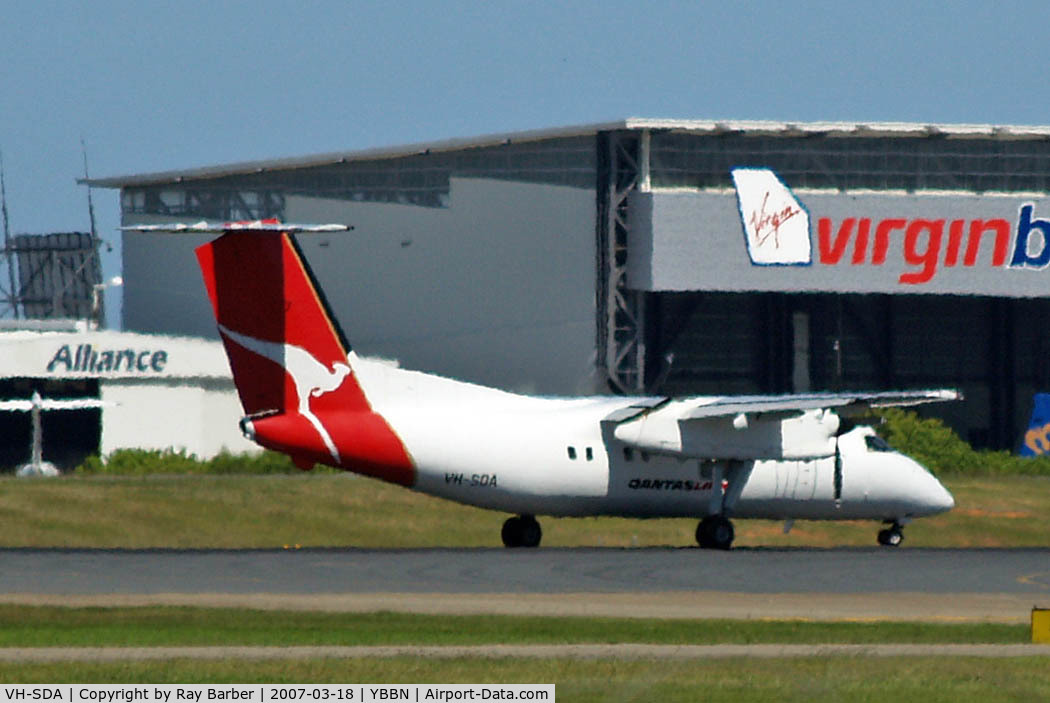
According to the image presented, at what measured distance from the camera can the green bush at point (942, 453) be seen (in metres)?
72.6

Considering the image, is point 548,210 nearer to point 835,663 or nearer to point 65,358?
point 65,358

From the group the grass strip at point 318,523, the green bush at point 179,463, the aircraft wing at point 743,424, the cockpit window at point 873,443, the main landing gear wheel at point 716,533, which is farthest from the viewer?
the green bush at point 179,463

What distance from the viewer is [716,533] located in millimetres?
42062

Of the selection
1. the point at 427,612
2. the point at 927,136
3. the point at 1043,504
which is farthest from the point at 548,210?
the point at 427,612

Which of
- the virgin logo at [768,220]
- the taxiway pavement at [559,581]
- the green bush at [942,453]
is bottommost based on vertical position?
the green bush at [942,453]

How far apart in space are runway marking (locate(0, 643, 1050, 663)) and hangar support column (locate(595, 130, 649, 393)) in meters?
52.0

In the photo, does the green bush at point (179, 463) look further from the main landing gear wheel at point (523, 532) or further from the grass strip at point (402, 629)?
the grass strip at point (402, 629)

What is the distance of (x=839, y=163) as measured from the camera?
81250 mm

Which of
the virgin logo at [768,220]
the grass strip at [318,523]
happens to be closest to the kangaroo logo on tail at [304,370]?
the grass strip at [318,523]

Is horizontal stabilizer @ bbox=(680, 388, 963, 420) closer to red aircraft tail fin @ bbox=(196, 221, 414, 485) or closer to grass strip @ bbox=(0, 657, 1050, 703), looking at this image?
red aircraft tail fin @ bbox=(196, 221, 414, 485)

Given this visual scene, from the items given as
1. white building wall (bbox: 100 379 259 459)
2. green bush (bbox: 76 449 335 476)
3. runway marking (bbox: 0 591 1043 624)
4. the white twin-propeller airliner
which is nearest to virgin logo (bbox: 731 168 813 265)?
green bush (bbox: 76 449 335 476)

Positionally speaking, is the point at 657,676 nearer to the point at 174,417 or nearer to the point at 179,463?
the point at 179,463

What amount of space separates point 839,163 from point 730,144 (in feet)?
16.5

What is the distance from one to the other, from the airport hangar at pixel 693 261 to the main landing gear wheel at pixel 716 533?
34.6m
